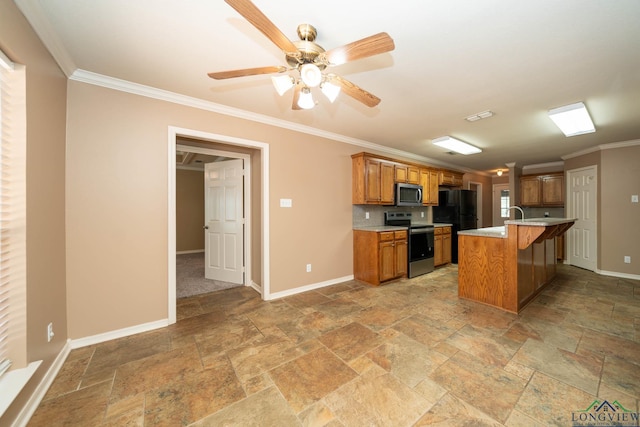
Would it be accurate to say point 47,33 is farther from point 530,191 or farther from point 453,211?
point 530,191

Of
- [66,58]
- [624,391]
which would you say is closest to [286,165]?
[66,58]

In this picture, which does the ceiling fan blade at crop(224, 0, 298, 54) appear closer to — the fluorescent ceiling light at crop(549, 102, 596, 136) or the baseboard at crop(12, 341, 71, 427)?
the baseboard at crop(12, 341, 71, 427)

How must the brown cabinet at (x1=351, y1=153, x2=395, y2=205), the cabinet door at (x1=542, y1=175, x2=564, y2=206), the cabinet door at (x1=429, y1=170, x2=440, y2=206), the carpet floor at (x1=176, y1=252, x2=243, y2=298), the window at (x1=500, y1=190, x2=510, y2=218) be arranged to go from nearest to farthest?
the carpet floor at (x1=176, y1=252, x2=243, y2=298) → the brown cabinet at (x1=351, y1=153, x2=395, y2=205) → the cabinet door at (x1=429, y1=170, x2=440, y2=206) → the cabinet door at (x1=542, y1=175, x2=564, y2=206) → the window at (x1=500, y1=190, x2=510, y2=218)

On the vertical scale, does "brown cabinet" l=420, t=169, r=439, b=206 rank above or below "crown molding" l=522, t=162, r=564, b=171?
below

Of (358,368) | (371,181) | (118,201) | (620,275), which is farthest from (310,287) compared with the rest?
(620,275)

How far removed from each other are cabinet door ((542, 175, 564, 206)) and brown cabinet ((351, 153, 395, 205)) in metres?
4.76

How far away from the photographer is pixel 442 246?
16.2ft

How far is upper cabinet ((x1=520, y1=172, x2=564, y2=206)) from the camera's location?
5.69 meters

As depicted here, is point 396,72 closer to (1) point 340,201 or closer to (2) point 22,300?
(1) point 340,201

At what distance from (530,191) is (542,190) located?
230mm

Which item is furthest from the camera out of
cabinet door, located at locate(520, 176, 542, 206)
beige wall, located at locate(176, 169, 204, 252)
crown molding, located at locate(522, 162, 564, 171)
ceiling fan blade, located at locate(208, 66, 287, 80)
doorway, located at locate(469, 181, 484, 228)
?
doorway, located at locate(469, 181, 484, 228)

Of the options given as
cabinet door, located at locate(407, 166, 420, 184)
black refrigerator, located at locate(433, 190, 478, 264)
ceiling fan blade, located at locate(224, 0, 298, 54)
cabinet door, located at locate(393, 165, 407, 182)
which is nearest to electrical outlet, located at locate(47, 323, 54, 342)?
ceiling fan blade, located at locate(224, 0, 298, 54)

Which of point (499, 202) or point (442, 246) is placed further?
point (499, 202)

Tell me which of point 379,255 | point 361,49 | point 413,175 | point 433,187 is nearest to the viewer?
point 361,49
